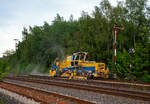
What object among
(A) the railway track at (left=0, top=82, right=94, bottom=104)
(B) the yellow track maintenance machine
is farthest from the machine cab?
(A) the railway track at (left=0, top=82, right=94, bottom=104)

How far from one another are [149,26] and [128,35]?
392 centimetres

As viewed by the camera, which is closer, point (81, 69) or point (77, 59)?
point (81, 69)

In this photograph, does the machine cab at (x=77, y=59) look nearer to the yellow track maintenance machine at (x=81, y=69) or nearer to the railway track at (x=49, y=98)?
the yellow track maintenance machine at (x=81, y=69)

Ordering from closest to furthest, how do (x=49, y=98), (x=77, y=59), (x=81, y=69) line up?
(x=49, y=98)
(x=81, y=69)
(x=77, y=59)

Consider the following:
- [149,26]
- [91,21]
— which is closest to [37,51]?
[91,21]

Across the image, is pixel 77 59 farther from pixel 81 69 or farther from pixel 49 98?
pixel 49 98

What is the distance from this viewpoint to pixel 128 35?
31.1 metres

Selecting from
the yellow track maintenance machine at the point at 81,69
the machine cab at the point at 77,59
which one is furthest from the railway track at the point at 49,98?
the machine cab at the point at 77,59

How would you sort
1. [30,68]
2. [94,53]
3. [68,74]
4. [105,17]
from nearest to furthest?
[68,74], [94,53], [105,17], [30,68]

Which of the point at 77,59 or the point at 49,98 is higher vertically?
the point at 77,59

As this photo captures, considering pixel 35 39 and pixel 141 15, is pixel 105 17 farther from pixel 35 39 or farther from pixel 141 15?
pixel 35 39

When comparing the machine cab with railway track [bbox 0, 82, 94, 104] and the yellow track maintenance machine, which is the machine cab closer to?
the yellow track maintenance machine

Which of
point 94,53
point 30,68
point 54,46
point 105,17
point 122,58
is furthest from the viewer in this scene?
point 30,68

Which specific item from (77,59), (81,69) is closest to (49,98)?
(81,69)
